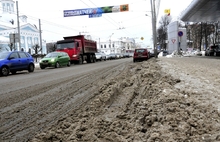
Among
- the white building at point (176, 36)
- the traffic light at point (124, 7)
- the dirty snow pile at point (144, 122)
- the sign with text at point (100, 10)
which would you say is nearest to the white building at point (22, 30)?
the sign with text at point (100, 10)

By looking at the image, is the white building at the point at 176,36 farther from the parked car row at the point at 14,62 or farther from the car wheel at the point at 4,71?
the car wheel at the point at 4,71

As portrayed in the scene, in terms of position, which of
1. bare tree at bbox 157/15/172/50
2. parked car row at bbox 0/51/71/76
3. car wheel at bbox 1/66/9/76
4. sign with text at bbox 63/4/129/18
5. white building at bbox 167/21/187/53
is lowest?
car wheel at bbox 1/66/9/76

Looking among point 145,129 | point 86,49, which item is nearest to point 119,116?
point 145,129

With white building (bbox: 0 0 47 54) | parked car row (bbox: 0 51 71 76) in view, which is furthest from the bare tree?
parked car row (bbox: 0 51 71 76)

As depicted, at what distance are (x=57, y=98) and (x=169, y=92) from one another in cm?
285

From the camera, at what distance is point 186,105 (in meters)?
3.82

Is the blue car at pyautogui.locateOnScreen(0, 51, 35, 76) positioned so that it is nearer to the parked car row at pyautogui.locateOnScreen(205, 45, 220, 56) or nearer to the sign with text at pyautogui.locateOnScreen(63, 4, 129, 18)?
the sign with text at pyautogui.locateOnScreen(63, 4, 129, 18)

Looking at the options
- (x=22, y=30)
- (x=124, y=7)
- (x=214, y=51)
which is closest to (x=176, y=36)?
(x=214, y=51)

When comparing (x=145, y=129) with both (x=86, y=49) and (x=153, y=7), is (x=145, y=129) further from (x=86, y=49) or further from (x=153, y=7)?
(x=153, y=7)

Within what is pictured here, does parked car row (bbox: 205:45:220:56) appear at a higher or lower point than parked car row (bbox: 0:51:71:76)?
higher

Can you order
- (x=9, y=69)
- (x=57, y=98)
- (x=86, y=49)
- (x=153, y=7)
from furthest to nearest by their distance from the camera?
(x=153, y=7), (x=86, y=49), (x=9, y=69), (x=57, y=98)

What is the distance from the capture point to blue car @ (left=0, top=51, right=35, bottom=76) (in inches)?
553

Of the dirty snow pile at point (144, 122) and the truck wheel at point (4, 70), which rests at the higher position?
the truck wheel at point (4, 70)

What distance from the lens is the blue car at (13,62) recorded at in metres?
14.0
